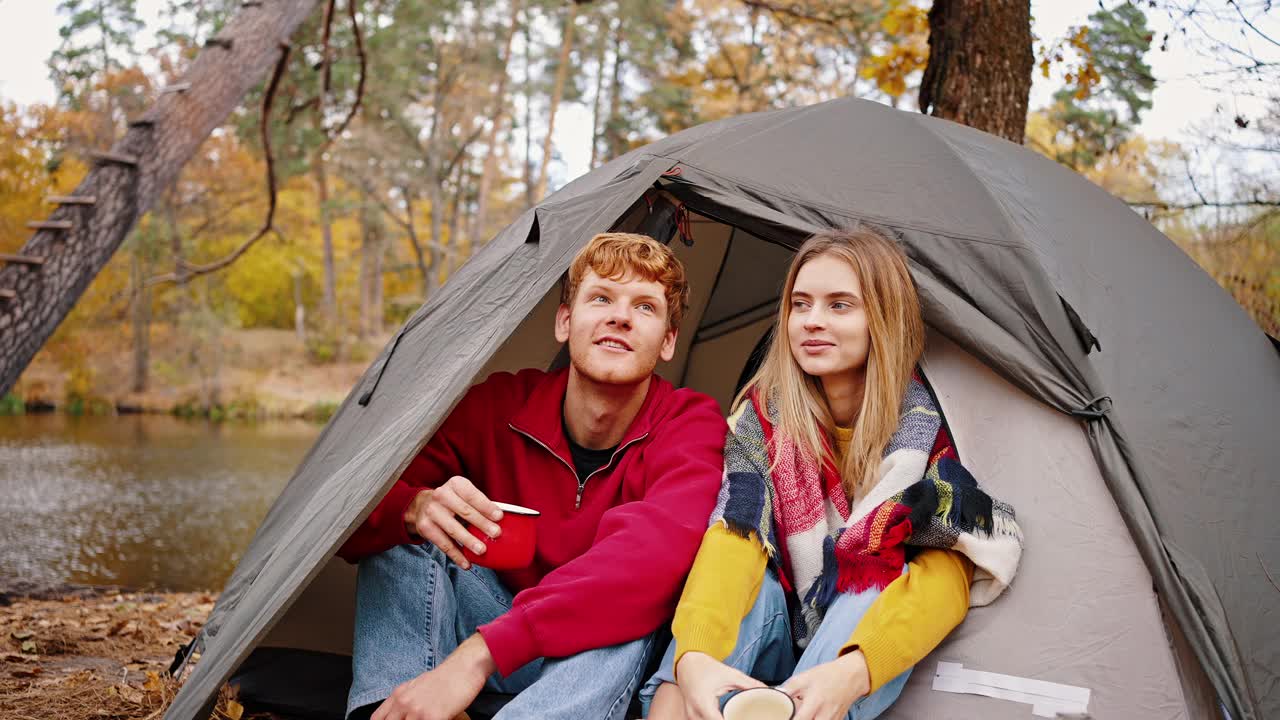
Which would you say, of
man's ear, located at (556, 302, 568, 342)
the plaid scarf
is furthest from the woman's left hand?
man's ear, located at (556, 302, 568, 342)

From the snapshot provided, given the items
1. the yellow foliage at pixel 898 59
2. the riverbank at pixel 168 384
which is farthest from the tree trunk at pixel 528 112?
the yellow foliage at pixel 898 59

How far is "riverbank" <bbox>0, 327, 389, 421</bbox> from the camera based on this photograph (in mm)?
15953

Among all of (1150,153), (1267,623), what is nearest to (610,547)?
(1267,623)

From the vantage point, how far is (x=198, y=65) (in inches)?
184

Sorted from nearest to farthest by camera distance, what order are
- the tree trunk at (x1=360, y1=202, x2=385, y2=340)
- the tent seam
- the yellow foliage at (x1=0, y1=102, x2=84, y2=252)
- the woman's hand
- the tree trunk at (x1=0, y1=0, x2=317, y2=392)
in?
1. the woman's hand
2. the tent seam
3. the tree trunk at (x1=0, y1=0, x2=317, y2=392)
4. the yellow foliage at (x1=0, y1=102, x2=84, y2=252)
5. the tree trunk at (x1=360, y1=202, x2=385, y2=340)

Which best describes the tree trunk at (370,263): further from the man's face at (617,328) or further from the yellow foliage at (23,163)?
the man's face at (617,328)

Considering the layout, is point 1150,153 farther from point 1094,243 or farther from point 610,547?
point 610,547

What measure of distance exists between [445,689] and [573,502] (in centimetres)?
64

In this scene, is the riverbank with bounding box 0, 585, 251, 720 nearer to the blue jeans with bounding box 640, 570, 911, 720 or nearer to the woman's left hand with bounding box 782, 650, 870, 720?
the blue jeans with bounding box 640, 570, 911, 720

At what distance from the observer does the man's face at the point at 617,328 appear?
91.7 inches

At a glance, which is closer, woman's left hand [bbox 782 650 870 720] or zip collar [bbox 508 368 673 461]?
woman's left hand [bbox 782 650 870 720]

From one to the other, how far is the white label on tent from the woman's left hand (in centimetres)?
31

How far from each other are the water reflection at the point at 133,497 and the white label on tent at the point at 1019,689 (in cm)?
517

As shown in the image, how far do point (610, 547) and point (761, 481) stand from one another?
15.0 inches
